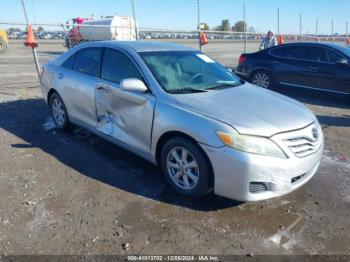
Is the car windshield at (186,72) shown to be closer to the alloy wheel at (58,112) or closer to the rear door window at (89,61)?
the rear door window at (89,61)

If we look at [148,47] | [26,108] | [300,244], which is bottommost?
[300,244]

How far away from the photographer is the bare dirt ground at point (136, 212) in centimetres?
288

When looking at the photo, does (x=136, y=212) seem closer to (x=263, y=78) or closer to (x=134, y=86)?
(x=134, y=86)

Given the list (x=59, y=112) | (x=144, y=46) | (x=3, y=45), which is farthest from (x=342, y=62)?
(x=3, y=45)

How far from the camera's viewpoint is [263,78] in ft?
30.4

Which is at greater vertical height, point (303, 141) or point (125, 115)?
point (125, 115)

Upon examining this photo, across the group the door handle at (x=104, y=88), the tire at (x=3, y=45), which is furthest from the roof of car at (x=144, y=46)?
the tire at (x=3, y=45)

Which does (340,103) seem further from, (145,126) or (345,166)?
(145,126)

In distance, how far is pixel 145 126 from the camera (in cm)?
377

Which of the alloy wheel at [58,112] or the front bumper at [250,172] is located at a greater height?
the alloy wheel at [58,112]

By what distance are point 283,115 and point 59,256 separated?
Answer: 251 cm

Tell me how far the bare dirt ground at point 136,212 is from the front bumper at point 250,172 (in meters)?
0.30

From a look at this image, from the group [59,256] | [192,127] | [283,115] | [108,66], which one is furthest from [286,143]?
[108,66]

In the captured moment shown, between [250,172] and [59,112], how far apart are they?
3759mm
